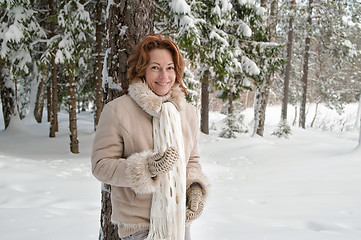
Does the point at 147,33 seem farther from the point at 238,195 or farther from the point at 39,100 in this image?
the point at 39,100

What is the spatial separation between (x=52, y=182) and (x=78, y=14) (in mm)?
4940

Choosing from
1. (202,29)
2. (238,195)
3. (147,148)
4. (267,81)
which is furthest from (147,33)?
(267,81)

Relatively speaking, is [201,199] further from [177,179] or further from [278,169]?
[278,169]

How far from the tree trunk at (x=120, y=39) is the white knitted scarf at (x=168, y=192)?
901 mm

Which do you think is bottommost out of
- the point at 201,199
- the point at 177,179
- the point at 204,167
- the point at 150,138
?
the point at 204,167

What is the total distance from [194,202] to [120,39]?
159cm

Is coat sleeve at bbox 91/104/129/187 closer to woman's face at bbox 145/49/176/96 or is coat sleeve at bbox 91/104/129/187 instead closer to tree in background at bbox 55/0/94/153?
woman's face at bbox 145/49/176/96

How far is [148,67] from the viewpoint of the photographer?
75.3 inches

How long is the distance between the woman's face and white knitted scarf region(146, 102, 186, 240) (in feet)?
0.41

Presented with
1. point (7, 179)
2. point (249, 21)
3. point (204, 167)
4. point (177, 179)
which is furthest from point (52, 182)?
point (249, 21)

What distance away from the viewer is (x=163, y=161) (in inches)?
67.1

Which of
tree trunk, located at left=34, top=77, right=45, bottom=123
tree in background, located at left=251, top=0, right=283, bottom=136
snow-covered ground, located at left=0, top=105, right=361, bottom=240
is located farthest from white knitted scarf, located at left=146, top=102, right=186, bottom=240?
tree trunk, located at left=34, top=77, right=45, bottom=123

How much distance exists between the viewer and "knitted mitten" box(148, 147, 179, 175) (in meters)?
1.69

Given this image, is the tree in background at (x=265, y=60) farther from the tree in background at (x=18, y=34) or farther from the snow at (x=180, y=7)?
the tree in background at (x=18, y=34)
